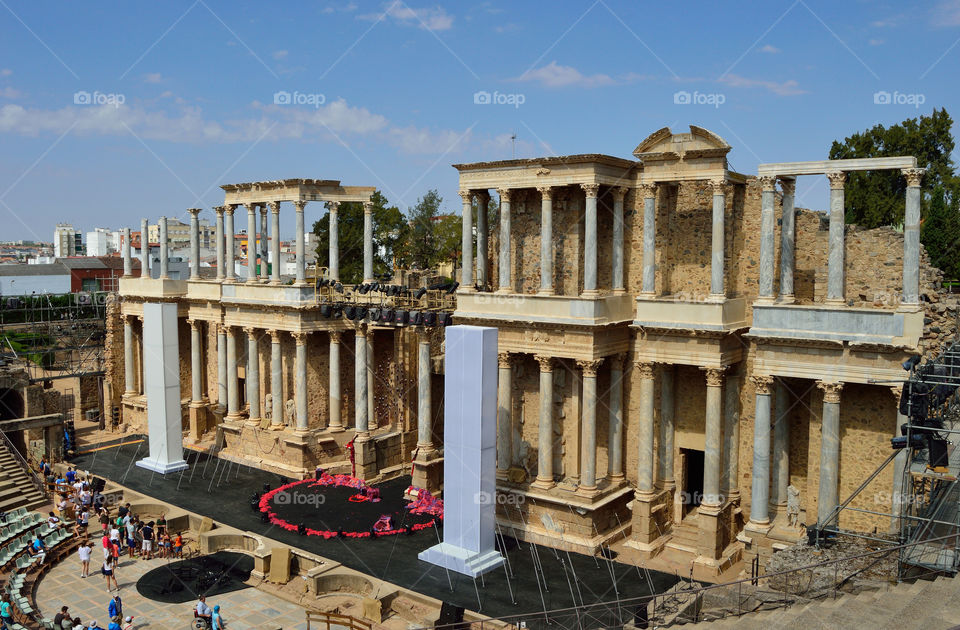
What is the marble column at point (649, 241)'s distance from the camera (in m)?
22.7

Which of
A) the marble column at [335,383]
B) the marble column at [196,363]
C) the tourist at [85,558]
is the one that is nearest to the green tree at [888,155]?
the marble column at [335,383]

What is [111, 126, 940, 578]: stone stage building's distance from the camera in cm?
2027

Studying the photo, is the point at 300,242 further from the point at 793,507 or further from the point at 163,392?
the point at 793,507

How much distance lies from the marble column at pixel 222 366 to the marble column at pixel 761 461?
23.4 metres

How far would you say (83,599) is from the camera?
70.2 ft

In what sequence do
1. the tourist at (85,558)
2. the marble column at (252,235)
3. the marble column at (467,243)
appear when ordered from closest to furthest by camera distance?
the tourist at (85,558)
the marble column at (467,243)
the marble column at (252,235)

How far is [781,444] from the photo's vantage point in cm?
2222

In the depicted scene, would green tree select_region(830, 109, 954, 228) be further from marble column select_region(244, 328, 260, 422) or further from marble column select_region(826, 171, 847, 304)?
marble column select_region(244, 328, 260, 422)

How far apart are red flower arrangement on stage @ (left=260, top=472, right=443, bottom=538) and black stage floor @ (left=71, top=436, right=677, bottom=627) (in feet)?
0.98

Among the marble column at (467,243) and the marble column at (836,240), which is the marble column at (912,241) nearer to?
the marble column at (836,240)

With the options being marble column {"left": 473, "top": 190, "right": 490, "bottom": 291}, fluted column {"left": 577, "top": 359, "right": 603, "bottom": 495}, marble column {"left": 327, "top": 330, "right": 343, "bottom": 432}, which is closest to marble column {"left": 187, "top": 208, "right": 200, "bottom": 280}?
marble column {"left": 327, "top": 330, "right": 343, "bottom": 432}

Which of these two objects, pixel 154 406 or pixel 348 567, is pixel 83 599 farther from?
pixel 154 406

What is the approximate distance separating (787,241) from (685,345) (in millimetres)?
3939

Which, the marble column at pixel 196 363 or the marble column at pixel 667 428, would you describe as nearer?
the marble column at pixel 667 428
